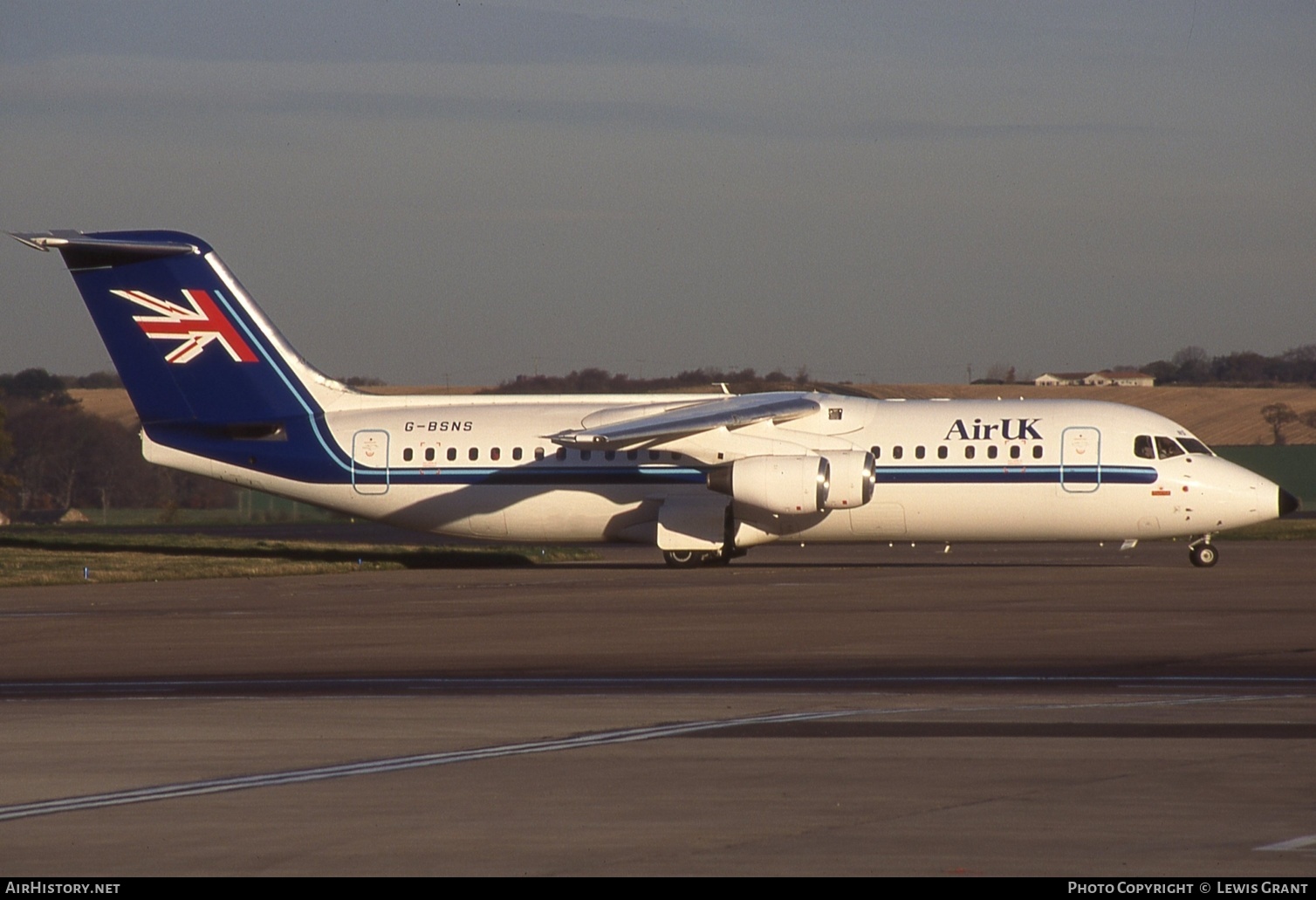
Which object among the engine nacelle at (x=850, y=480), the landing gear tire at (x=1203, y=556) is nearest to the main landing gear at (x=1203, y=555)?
the landing gear tire at (x=1203, y=556)

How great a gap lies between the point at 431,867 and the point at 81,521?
66873 mm


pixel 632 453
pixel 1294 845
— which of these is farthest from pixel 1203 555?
pixel 1294 845

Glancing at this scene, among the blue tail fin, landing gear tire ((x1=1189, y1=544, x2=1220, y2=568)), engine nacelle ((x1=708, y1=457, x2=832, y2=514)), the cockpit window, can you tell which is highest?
the blue tail fin

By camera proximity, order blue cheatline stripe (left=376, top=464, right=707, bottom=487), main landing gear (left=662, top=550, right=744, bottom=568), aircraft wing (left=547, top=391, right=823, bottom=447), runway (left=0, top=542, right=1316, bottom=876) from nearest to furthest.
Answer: runway (left=0, top=542, right=1316, bottom=876)
aircraft wing (left=547, top=391, right=823, bottom=447)
blue cheatline stripe (left=376, top=464, right=707, bottom=487)
main landing gear (left=662, top=550, right=744, bottom=568)

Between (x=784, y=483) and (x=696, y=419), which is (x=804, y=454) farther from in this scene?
(x=696, y=419)

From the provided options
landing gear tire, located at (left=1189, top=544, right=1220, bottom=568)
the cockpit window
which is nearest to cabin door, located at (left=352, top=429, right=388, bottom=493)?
the cockpit window

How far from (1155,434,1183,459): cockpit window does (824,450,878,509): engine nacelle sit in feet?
18.3

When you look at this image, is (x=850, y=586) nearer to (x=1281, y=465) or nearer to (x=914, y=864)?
(x=914, y=864)

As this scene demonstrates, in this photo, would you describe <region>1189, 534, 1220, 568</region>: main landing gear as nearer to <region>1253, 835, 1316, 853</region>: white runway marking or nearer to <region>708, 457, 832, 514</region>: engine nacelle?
<region>708, 457, 832, 514</region>: engine nacelle

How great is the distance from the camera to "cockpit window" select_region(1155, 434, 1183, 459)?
3369cm

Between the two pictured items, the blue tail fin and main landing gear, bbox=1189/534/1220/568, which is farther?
the blue tail fin

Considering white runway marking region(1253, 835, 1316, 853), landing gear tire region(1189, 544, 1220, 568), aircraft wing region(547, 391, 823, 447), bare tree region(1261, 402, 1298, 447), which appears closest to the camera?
white runway marking region(1253, 835, 1316, 853)

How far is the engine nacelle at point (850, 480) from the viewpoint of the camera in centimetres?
3272

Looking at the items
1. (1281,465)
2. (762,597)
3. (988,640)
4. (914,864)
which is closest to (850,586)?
(762,597)
